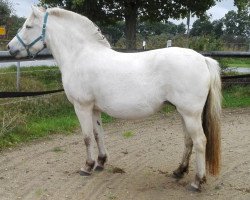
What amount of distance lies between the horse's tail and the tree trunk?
259 inches

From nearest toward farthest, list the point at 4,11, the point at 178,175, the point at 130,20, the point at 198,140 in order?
the point at 198,140 < the point at 178,175 < the point at 130,20 < the point at 4,11

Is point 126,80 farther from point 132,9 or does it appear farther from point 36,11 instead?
point 132,9

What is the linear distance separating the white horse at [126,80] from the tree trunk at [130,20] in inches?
233

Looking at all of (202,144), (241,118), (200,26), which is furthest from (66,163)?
(200,26)

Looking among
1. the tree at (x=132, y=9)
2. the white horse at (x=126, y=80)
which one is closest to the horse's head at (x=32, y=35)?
the white horse at (x=126, y=80)

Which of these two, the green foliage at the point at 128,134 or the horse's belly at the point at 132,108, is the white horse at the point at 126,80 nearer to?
the horse's belly at the point at 132,108

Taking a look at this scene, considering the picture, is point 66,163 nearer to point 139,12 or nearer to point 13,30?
point 139,12

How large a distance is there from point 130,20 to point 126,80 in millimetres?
7061

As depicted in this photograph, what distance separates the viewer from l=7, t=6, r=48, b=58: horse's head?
496 cm

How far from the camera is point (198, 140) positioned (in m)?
4.42

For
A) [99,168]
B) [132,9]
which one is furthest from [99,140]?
[132,9]

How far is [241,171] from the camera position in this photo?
520 cm

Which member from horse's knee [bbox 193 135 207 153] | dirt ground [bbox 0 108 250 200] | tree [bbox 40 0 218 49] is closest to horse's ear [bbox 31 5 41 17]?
dirt ground [bbox 0 108 250 200]

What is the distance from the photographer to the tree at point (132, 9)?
423 inches
